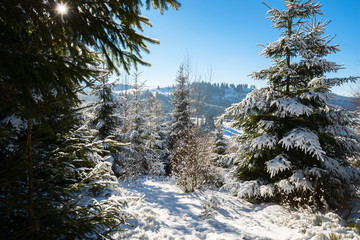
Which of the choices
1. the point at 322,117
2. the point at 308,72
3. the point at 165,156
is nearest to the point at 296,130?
the point at 322,117

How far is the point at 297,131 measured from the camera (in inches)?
213

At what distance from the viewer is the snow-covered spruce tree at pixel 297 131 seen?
5109 mm

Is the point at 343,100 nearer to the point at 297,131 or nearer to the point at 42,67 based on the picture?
the point at 297,131

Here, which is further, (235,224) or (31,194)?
(235,224)

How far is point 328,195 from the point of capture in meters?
5.09

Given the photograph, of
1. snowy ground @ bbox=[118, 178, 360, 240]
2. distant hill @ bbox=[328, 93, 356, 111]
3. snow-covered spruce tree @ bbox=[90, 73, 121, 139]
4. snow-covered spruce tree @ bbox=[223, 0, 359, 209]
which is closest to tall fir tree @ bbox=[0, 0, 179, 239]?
snowy ground @ bbox=[118, 178, 360, 240]

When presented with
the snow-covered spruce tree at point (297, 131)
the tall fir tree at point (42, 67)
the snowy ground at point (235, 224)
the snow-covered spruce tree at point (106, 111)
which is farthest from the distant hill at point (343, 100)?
the snow-covered spruce tree at point (106, 111)

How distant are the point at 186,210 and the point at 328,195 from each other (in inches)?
173

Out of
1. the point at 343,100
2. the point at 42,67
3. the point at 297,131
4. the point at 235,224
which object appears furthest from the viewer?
the point at 343,100

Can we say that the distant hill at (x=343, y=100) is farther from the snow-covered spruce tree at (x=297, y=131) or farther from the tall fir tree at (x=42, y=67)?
the tall fir tree at (x=42, y=67)

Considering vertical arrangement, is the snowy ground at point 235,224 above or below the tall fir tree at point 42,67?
below

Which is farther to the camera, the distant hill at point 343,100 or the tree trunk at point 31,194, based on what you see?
the distant hill at point 343,100

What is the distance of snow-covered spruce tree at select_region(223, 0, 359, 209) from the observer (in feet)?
16.8

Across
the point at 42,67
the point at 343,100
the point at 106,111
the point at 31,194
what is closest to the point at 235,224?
the point at 31,194
